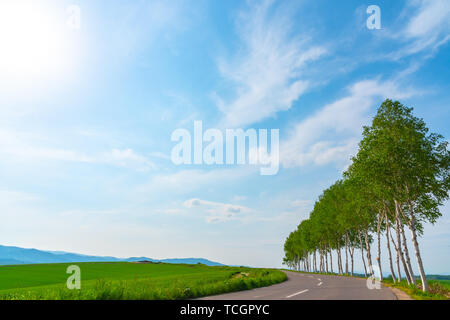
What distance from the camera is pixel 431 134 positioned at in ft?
83.5

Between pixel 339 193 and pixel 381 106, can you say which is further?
pixel 339 193

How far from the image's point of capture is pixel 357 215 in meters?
44.7

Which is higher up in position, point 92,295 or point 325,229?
point 325,229

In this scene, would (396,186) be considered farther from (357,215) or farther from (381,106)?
(357,215)

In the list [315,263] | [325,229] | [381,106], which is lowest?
[315,263]

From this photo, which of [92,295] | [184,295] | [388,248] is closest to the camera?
[92,295]

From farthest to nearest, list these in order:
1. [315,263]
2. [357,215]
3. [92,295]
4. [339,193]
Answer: [315,263], [339,193], [357,215], [92,295]

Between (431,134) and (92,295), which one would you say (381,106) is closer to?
(431,134)
